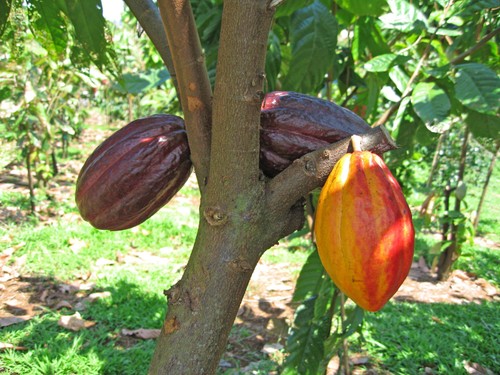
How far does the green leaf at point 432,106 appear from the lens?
131 centimetres

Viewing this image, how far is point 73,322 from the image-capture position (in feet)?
9.70

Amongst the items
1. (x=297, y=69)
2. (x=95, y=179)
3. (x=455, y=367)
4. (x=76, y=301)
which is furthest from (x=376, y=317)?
(x=95, y=179)

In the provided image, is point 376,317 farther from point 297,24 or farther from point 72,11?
point 72,11

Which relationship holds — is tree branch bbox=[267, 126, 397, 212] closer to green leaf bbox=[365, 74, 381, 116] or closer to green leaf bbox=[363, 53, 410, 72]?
green leaf bbox=[363, 53, 410, 72]

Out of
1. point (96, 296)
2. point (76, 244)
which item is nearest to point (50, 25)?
point (96, 296)

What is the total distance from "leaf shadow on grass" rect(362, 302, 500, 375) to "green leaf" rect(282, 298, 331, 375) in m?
1.09

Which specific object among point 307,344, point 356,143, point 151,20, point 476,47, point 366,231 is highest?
point 476,47

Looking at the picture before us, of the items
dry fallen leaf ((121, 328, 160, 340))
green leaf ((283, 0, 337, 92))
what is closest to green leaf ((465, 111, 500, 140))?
green leaf ((283, 0, 337, 92))

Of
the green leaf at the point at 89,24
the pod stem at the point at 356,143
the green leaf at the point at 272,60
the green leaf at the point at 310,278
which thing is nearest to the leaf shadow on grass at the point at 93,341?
the green leaf at the point at 310,278

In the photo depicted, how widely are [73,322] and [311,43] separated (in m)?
2.32

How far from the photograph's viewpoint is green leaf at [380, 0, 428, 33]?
146 cm

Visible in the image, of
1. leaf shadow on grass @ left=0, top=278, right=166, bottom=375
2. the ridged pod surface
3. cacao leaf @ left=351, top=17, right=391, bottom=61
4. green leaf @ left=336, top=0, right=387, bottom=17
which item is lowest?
leaf shadow on grass @ left=0, top=278, right=166, bottom=375

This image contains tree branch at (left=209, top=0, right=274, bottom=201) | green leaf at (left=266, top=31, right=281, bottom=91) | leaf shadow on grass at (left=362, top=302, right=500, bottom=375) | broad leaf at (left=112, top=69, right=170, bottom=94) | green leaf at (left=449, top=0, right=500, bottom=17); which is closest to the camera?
tree branch at (left=209, top=0, right=274, bottom=201)

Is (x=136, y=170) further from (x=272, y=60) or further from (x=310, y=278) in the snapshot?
(x=310, y=278)
